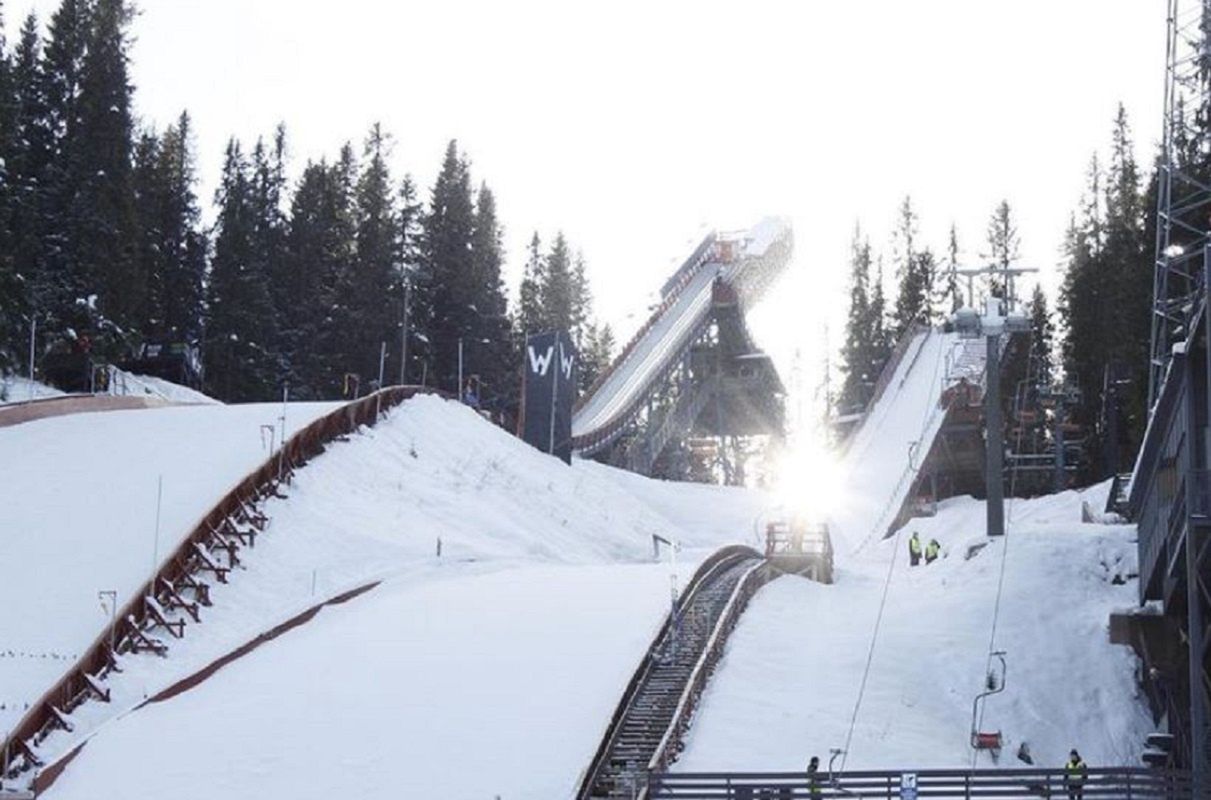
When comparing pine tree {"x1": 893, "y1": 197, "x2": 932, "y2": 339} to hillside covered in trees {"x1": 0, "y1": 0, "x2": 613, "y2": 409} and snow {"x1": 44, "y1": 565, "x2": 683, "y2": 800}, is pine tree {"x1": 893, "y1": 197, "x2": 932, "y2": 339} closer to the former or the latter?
hillside covered in trees {"x1": 0, "y1": 0, "x2": 613, "y2": 409}

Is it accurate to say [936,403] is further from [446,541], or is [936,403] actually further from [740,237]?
[446,541]

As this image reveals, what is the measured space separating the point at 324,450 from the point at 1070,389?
33.5m

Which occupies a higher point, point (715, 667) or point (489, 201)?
point (489, 201)

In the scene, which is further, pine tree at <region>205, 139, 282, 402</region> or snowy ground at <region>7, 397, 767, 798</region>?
pine tree at <region>205, 139, 282, 402</region>

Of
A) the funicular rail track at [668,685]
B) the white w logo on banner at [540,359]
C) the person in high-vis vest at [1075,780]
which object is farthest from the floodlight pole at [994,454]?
the person in high-vis vest at [1075,780]

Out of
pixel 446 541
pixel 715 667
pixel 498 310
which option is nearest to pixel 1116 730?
pixel 715 667

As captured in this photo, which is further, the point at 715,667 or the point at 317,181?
the point at 317,181

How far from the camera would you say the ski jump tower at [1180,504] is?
20750mm

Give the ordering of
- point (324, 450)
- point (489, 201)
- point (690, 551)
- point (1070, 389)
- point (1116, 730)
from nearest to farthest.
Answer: point (1116, 730) → point (324, 450) → point (690, 551) → point (1070, 389) → point (489, 201)

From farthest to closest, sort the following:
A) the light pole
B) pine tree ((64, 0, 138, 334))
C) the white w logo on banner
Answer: pine tree ((64, 0, 138, 334)), the white w logo on banner, the light pole

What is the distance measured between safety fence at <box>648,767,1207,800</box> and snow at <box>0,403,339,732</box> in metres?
9.63

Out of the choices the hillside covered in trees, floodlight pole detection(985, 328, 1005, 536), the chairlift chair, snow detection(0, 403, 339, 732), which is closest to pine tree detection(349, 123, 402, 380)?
the hillside covered in trees

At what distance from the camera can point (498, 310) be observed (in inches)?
2982

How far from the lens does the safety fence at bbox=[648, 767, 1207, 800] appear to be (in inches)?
735
